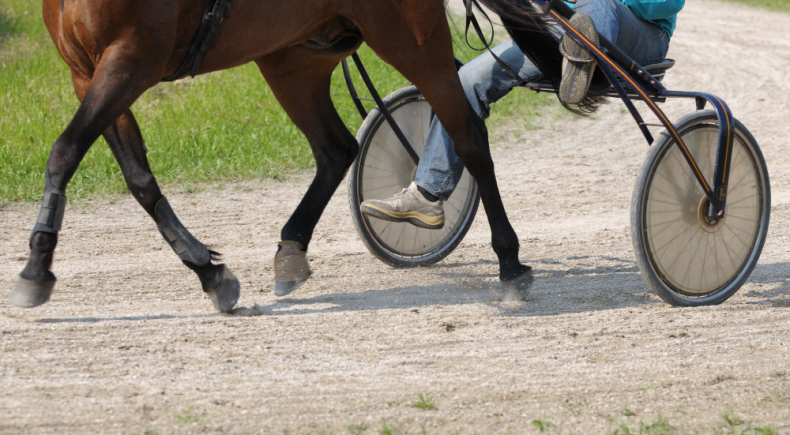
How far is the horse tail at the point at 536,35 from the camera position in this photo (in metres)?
3.49

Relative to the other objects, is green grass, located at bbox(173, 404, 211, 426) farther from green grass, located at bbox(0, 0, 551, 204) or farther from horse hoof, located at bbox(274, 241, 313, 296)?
green grass, located at bbox(0, 0, 551, 204)

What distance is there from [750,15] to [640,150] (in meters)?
10.4

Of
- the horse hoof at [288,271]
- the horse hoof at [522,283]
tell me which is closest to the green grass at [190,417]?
the horse hoof at [288,271]

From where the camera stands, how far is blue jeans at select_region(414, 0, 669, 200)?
12.0 feet

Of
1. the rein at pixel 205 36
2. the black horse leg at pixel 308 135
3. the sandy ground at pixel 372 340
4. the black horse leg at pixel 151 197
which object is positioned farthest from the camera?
the black horse leg at pixel 308 135

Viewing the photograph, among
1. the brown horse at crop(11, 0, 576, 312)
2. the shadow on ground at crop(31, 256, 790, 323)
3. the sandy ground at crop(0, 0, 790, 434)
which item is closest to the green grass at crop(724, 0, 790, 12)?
the sandy ground at crop(0, 0, 790, 434)

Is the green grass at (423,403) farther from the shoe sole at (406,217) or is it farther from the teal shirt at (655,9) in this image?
the teal shirt at (655,9)

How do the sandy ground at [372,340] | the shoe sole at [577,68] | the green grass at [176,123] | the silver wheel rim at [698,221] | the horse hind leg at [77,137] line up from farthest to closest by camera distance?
the green grass at [176,123], the silver wheel rim at [698,221], the shoe sole at [577,68], the horse hind leg at [77,137], the sandy ground at [372,340]

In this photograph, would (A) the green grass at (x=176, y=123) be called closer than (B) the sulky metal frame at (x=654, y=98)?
No

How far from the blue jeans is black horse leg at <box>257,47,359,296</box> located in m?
0.44

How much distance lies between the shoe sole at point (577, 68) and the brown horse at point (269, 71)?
0.75 feet

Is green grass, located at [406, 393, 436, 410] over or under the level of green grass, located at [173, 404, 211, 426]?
under

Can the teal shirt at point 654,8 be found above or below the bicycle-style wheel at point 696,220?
above

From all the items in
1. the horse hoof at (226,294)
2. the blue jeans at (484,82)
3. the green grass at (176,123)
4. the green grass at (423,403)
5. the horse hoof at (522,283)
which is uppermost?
the blue jeans at (484,82)
